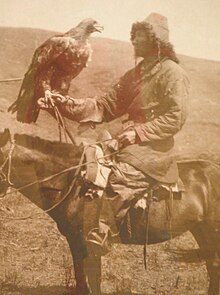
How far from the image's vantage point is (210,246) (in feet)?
22.4

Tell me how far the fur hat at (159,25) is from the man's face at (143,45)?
4.2 inches

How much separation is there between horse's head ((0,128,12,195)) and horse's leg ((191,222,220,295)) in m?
1.90

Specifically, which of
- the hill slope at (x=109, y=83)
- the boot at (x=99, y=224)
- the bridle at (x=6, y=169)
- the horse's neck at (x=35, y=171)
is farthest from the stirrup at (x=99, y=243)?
the hill slope at (x=109, y=83)

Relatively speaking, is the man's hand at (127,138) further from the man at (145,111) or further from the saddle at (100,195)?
the saddle at (100,195)

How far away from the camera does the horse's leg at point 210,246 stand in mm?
6766

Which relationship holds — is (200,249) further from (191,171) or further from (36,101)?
(36,101)

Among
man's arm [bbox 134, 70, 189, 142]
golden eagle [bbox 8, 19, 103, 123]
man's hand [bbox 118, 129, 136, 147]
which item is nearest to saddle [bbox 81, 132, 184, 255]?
man's hand [bbox 118, 129, 136, 147]

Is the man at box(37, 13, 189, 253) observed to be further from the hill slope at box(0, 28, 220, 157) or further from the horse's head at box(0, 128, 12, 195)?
the horse's head at box(0, 128, 12, 195)

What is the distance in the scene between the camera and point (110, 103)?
6836 millimetres

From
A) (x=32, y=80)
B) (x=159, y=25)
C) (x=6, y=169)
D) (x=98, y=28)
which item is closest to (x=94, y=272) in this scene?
(x=6, y=169)

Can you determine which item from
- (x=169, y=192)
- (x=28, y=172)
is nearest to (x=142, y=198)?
(x=169, y=192)

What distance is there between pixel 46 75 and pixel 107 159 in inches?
40.6

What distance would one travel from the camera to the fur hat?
6.83m

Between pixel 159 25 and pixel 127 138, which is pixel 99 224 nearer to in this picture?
pixel 127 138
